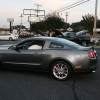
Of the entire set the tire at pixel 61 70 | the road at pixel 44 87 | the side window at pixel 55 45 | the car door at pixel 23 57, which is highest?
the side window at pixel 55 45

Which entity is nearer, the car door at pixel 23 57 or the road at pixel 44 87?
the road at pixel 44 87

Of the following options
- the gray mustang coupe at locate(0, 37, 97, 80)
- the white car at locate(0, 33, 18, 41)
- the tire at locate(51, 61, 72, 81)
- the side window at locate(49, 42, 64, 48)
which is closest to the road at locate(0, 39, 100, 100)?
the tire at locate(51, 61, 72, 81)

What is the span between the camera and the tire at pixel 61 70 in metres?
6.71

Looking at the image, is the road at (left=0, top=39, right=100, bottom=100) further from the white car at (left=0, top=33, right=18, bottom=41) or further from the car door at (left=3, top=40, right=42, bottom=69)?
the white car at (left=0, top=33, right=18, bottom=41)

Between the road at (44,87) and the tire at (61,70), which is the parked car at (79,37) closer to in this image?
the road at (44,87)

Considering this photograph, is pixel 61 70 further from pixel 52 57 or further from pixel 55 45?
pixel 55 45

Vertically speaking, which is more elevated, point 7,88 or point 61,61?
point 61,61

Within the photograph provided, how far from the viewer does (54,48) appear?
23.0ft

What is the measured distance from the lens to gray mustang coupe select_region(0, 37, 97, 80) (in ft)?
21.7

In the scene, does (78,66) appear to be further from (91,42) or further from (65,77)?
(91,42)

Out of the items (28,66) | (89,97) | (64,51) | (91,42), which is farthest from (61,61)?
(91,42)

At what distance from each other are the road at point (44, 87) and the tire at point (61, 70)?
0.56ft

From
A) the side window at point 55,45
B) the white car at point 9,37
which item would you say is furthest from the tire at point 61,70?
the white car at point 9,37

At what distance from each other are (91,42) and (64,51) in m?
16.9
